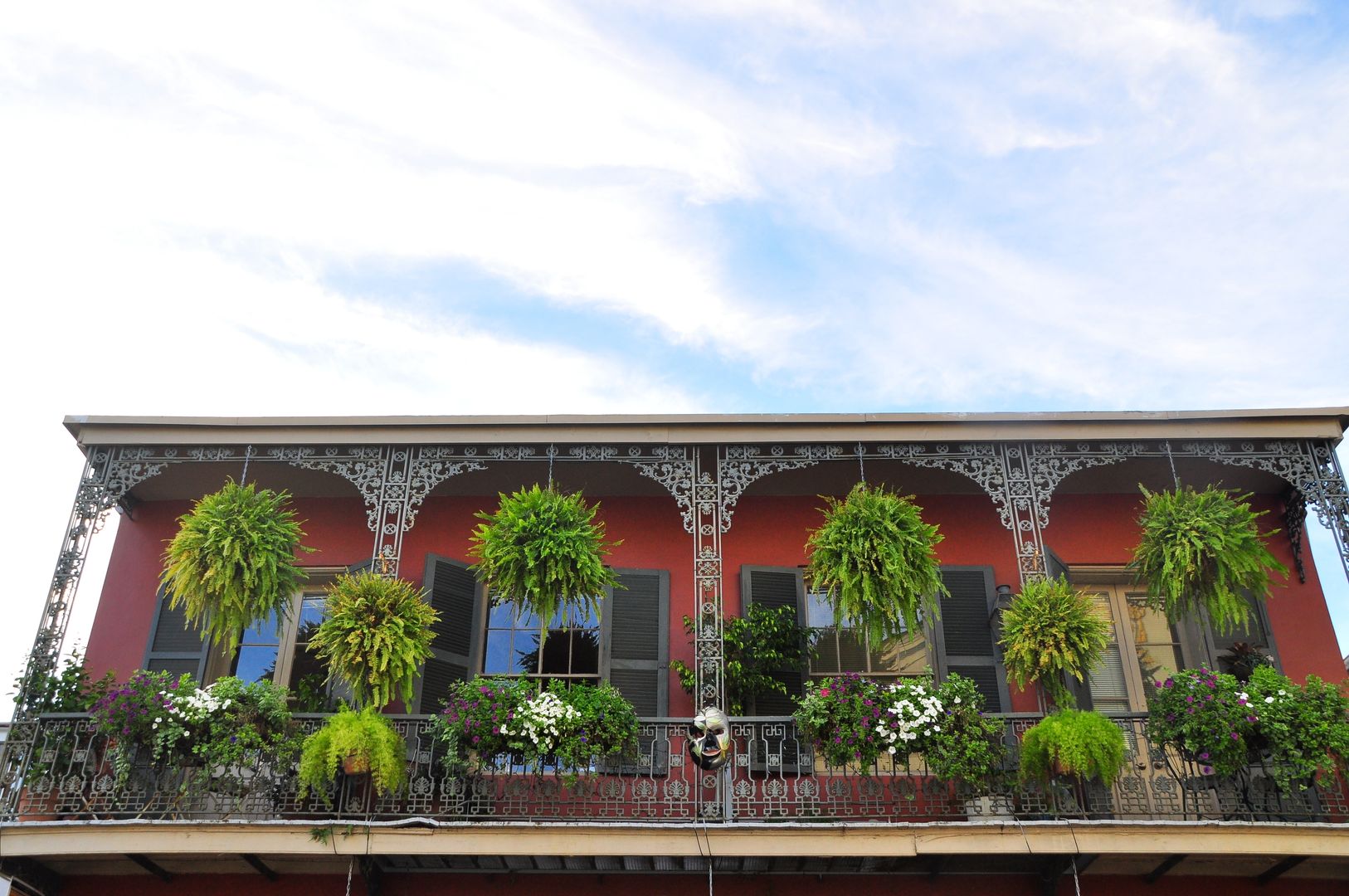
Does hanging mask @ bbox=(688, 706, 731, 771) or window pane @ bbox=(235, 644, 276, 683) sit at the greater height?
window pane @ bbox=(235, 644, 276, 683)

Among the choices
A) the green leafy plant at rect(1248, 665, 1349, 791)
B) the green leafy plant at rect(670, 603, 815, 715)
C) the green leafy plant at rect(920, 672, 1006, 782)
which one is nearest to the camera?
the green leafy plant at rect(1248, 665, 1349, 791)

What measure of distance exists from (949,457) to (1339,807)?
3791mm

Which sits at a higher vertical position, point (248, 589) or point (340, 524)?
point (340, 524)

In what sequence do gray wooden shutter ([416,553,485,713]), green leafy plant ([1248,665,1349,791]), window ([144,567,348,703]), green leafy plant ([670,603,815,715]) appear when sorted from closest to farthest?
green leafy plant ([1248,665,1349,791])
green leafy plant ([670,603,815,715])
gray wooden shutter ([416,553,485,713])
window ([144,567,348,703])

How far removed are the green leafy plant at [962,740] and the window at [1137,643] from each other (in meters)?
1.65

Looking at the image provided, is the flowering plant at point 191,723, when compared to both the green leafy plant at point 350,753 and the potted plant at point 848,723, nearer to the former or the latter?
the green leafy plant at point 350,753

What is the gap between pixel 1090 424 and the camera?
9836 millimetres

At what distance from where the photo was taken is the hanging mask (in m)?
8.54

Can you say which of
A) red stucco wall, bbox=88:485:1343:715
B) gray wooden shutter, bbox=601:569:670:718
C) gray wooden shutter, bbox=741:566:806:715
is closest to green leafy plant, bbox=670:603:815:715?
gray wooden shutter, bbox=741:566:806:715

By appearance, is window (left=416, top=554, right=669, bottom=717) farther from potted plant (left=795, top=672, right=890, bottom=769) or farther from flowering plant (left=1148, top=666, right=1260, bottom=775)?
flowering plant (left=1148, top=666, right=1260, bottom=775)

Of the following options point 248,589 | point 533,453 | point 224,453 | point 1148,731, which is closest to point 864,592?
point 1148,731

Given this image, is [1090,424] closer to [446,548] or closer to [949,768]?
[949,768]

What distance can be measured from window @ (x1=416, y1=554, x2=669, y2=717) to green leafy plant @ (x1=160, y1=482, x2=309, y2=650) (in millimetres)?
1316

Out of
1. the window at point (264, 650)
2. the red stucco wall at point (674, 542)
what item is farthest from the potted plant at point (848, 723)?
the window at point (264, 650)
